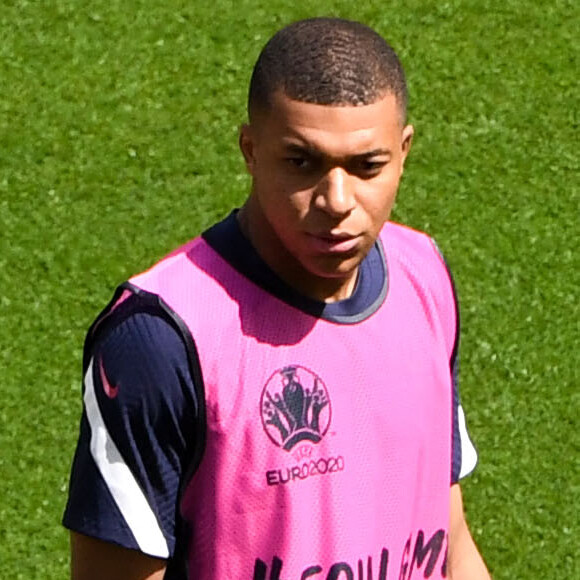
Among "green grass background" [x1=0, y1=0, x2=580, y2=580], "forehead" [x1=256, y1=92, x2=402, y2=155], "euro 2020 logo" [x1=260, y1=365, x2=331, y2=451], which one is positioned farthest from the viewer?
"green grass background" [x1=0, y1=0, x2=580, y2=580]

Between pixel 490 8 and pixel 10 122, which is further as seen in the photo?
pixel 490 8

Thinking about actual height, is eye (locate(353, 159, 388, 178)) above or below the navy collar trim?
above

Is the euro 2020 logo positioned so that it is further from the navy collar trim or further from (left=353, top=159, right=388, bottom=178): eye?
(left=353, top=159, right=388, bottom=178): eye

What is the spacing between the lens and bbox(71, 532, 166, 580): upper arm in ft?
7.71

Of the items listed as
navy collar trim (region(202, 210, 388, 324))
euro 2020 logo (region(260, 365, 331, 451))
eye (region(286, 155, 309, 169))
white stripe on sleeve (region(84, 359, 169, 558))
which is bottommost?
white stripe on sleeve (region(84, 359, 169, 558))

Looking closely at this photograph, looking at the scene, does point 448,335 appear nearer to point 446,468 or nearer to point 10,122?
point 446,468

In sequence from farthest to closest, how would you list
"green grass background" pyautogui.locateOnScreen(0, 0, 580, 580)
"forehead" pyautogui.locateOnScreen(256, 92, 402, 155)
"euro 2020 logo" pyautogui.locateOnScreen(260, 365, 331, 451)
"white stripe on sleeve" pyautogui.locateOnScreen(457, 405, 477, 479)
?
"green grass background" pyautogui.locateOnScreen(0, 0, 580, 580)
"white stripe on sleeve" pyautogui.locateOnScreen(457, 405, 477, 479)
"euro 2020 logo" pyautogui.locateOnScreen(260, 365, 331, 451)
"forehead" pyautogui.locateOnScreen(256, 92, 402, 155)

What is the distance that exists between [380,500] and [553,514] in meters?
2.90

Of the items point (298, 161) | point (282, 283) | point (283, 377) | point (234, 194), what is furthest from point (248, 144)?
point (234, 194)

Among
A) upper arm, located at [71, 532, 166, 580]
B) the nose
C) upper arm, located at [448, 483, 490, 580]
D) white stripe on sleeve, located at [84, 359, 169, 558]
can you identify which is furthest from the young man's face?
upper arm, located at [448, 483, 490, 580]

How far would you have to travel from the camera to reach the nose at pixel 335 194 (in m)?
2.24

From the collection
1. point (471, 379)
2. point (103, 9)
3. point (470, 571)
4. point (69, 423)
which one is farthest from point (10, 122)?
point (470, 571)

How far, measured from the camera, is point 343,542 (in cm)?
239

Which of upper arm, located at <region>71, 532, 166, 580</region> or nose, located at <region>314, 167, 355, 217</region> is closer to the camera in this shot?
nose, located at <region>314, 167, 355, 217</region>
